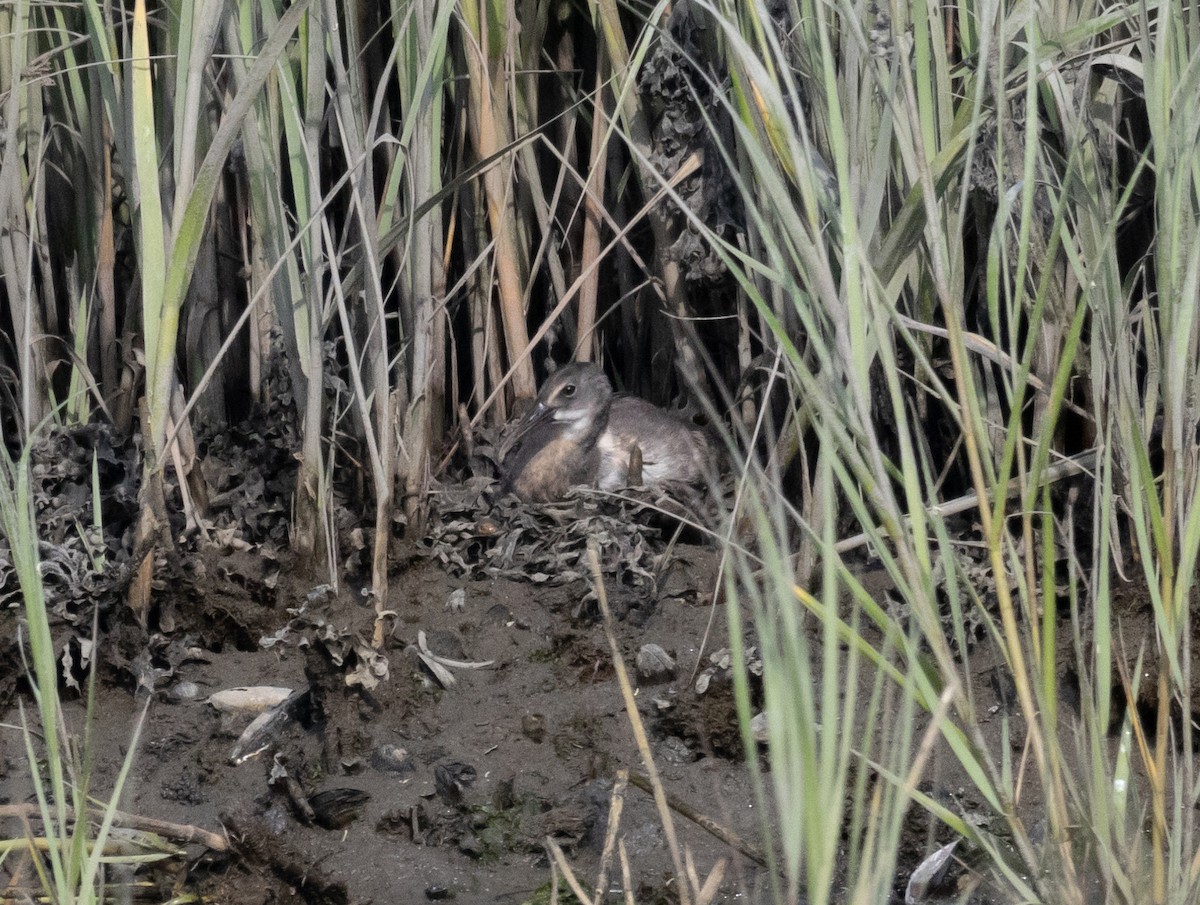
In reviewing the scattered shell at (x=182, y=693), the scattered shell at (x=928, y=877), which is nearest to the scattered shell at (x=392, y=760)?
the scattered shell at (x=182, y=693)

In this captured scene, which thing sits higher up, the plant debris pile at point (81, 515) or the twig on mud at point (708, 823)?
the plant debris pile at point (81, 515)

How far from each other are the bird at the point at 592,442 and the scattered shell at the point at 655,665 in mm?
949

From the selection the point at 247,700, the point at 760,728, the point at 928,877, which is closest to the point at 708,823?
the point at 928,877

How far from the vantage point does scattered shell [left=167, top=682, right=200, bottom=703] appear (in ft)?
11.3

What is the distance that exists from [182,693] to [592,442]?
4.83ft

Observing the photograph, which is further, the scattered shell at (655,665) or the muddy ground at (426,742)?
the scattered shell at (655,665)

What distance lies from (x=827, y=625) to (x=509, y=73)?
2756 mm

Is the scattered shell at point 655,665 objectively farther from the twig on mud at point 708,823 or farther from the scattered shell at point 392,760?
the twig on mud at point 708,823

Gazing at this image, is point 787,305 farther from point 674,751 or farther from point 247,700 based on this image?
point 247,700

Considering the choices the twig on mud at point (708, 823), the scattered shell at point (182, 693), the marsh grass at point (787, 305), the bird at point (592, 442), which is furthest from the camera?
the bird at point (592, 442)

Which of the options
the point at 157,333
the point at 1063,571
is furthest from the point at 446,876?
the point at 1063,571

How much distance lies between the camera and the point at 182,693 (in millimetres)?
3449

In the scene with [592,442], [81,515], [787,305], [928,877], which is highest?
[787,305]

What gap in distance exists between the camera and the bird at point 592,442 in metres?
4.35
